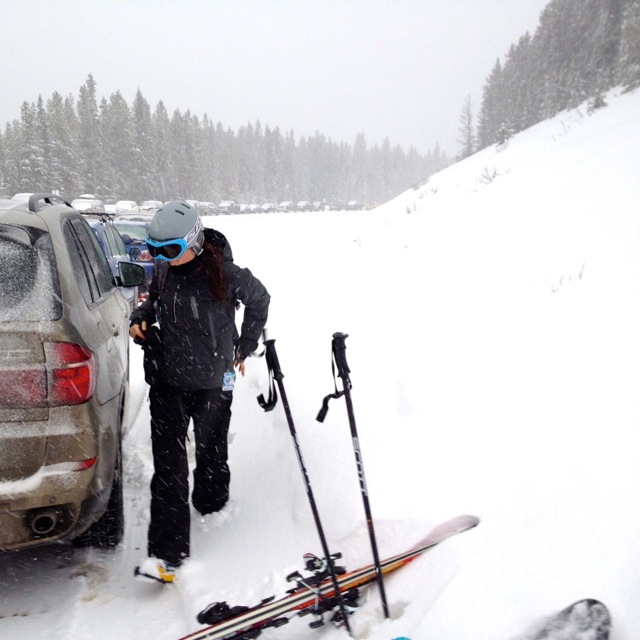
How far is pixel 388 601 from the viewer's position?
2418 millimetres

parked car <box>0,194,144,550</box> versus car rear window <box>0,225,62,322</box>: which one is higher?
car rear window <box>0,225,62,322</box>

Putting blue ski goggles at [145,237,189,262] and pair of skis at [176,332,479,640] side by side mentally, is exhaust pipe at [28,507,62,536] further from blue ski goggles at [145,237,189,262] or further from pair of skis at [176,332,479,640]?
blue ski goggles at [145,237,189,262]

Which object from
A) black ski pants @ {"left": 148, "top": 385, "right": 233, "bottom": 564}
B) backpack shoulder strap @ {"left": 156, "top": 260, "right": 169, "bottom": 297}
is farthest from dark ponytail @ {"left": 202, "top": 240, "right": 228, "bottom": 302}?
black ski pants @ {"left": 148, "top": 385, "right": 233, "bottom": 564}

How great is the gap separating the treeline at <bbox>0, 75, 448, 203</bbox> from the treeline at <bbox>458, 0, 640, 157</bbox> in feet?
144

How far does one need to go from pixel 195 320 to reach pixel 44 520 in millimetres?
1272

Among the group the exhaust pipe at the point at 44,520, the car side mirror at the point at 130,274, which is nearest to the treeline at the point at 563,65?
the car side mirror at the point at 130,274

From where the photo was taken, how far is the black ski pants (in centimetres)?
295

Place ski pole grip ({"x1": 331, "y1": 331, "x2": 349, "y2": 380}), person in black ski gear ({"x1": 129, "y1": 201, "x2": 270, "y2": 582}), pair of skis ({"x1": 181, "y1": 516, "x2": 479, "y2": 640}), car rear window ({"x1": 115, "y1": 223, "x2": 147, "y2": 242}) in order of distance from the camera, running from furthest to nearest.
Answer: car rear window ({"x1": 115, "y1": 223, "x2": 147, "y2": 242}) < person in black ski gear ({"x1": 129, "y1": 201, "x2": 270, "y2": 582}) < ski pole grip ({"x1": 331, "y1": 331, "x2": 349, "y2": 380}) < pair of skis ({"x1": 181, "y1": 516, "x2": 479, "y2": 640})

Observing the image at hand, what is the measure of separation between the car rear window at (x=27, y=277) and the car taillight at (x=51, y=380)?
0.61 feet

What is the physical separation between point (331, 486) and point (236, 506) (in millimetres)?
766

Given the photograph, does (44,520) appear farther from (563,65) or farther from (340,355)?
(563,65)

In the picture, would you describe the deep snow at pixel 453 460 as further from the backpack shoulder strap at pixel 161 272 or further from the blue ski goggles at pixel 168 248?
the blue ski goggles at pixel 168 248

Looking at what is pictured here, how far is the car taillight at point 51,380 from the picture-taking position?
220cm

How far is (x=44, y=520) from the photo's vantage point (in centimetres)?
237
